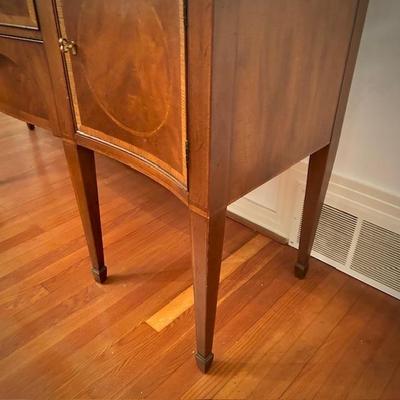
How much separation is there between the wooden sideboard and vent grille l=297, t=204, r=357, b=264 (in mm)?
296

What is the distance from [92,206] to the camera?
1021 millimetres

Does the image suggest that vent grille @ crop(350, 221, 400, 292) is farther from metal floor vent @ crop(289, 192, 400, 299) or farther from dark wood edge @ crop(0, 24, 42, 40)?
dark wood edge @ crop(0, 24, 42, 40)

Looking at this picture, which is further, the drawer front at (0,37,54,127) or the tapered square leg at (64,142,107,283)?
the tapered square leg at (64,142,107,283)

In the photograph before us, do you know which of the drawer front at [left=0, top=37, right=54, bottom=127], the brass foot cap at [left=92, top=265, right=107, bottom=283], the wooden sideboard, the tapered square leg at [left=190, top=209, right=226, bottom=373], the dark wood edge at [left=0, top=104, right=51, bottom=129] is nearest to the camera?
the wooden sideboard

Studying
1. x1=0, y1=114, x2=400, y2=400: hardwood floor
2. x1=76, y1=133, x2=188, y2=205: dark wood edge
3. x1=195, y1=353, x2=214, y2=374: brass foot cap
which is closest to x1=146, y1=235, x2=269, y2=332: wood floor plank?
x1=0, y1=114, x2=400, y2=400: hardwood floor

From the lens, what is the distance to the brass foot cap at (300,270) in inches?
46.4

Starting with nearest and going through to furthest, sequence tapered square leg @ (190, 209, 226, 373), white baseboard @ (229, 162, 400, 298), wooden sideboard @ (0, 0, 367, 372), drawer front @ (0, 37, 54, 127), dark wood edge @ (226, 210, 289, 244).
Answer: wooden sideboard @ (0, 0, 367, 372), tapered square leg @ (190, 209, 226, 373), drawer front @ (0, 37, 54, 127), white baseboard @ (229, 162, 400, 298), dark wood edge @ (226, 210, 289, 244)

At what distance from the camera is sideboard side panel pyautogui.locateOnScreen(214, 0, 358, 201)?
0.56 metres

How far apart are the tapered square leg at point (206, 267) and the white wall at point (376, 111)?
541 millimetres

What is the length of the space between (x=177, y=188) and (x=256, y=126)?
18cm

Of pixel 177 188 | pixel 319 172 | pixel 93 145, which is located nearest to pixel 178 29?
pixel 177 188

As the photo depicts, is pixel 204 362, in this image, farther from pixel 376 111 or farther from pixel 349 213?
pixel 376 111

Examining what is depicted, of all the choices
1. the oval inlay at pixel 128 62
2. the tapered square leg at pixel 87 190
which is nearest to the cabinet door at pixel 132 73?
the oval inlay at pixel 128 62

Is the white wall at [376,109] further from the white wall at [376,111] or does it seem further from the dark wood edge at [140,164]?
the dark wood edge at [140,164]
